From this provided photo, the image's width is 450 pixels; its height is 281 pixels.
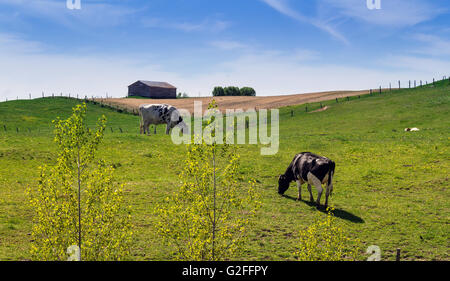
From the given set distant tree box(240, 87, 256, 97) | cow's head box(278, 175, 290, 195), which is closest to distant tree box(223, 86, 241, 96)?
distant tree box(240, 87, 256, 97)

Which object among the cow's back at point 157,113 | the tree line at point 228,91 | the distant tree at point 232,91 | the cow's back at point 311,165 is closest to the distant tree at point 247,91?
the tree line at point 228,91

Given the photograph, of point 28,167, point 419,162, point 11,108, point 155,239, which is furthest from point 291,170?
point 11,108

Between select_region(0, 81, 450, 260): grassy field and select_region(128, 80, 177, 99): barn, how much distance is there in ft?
240

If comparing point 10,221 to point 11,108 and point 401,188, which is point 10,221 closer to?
point 401,188

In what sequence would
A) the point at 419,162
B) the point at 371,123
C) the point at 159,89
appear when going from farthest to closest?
the point at 159,89 → the point at 371,123 → the point at 419,162

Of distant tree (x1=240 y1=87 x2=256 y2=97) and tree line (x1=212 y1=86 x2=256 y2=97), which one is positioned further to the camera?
distant tree (x1=240 y1=87 x2=256 y2=97)

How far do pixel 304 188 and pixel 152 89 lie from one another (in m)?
92.9

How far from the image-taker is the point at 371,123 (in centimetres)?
4916

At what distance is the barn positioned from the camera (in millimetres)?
110250

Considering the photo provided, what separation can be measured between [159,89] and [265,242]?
102 meters

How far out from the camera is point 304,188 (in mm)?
23047

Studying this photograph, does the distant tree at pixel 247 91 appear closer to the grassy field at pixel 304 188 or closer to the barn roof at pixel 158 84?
the barn roof at pixel 158 84

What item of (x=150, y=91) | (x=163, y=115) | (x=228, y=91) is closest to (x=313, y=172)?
(x=163, y=115)

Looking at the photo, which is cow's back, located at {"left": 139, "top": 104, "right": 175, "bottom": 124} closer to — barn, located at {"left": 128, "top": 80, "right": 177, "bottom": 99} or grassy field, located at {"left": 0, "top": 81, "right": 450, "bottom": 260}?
grassy field, located at {"left": 0, "top": 81, "right": 450, "bottom": 260}
